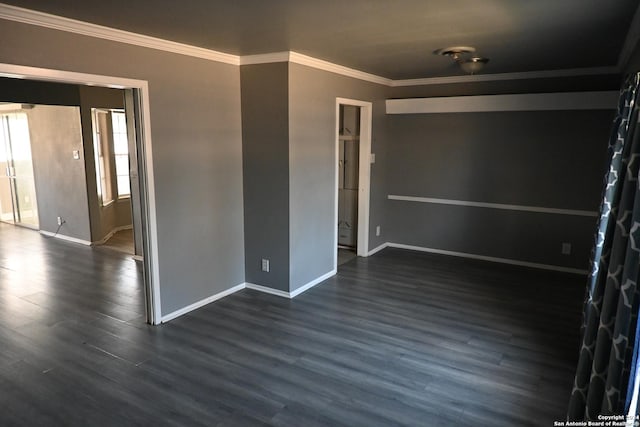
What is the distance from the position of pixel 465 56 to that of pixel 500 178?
2.02 meters

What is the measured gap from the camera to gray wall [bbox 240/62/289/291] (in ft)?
13.2

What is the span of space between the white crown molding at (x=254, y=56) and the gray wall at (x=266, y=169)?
0.50 feet

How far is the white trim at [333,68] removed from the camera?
155 inches

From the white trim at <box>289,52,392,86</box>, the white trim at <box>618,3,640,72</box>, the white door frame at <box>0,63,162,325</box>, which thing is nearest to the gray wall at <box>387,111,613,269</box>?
the white trim at <box>289,52,392,86</box>

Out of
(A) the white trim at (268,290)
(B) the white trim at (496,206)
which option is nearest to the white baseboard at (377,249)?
(B) the white trim at (496,206)

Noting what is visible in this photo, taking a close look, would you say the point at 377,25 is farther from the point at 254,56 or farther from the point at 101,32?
the point at 101,32

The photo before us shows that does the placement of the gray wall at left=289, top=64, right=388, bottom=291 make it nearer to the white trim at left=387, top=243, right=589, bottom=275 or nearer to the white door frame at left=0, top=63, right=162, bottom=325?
the white door frame at left=0, top=63, right=162, bottom=325

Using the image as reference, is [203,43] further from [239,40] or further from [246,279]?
[246,279]

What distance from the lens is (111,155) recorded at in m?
7.01

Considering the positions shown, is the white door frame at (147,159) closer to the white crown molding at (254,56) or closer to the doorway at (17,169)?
the white crown molding at (254,56)

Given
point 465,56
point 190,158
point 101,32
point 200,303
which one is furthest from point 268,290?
point 465,56

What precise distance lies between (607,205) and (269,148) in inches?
108

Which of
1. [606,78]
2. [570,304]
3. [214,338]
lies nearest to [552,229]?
[570,304]

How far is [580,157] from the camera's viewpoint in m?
4.87
